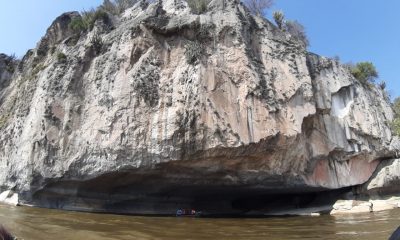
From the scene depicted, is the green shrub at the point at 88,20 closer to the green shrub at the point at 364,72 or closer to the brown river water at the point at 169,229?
the brown river water at the point at 169,229

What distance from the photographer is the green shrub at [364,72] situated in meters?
25.1

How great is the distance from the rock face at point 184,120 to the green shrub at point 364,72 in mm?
2512

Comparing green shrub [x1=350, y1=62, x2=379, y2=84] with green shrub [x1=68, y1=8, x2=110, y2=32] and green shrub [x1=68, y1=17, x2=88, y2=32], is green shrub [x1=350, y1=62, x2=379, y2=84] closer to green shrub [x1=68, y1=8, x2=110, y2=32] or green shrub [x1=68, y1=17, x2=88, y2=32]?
green shrub [x1=68, y1=8, x2=110, y2=32]

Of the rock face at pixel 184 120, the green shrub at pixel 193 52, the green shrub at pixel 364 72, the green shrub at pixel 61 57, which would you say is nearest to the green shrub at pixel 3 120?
the rock face at pixel 184 120

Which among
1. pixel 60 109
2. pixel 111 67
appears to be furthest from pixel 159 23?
pixel 60 109

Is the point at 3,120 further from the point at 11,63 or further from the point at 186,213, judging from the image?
the point at 186,213

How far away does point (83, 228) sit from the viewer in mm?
12383

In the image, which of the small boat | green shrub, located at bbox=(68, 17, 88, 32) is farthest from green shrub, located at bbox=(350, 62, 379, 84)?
green shrub, located at bbox=(68, 17, 88, 32)

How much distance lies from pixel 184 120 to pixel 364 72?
1571 centimetres

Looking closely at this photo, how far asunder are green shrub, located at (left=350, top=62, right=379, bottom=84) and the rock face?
2512 mm

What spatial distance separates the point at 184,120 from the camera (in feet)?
53.6

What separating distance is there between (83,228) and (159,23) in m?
10.8

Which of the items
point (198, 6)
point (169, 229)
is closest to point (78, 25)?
point (198, 6)

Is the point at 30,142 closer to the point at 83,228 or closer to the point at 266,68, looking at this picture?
the point at 83,228
